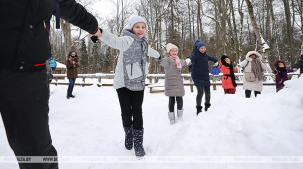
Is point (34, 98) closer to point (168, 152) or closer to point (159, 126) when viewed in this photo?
point (168, 152)

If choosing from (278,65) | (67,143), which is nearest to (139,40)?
(67,143)

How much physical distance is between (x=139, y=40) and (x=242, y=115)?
5.78 feet

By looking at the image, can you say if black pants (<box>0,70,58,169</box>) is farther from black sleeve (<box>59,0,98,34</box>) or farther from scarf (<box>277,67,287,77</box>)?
scarf (<box>277,67,287,77</box>)

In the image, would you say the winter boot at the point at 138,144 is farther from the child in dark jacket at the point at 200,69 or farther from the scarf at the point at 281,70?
the scarf at the point at 281,70

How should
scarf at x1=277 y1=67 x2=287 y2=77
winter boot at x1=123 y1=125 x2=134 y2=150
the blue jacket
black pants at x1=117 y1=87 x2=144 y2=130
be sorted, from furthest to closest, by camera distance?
scarf at x1=277 y1=67 x2=287 y2=77 → the blue jacket → winter boot at x1=123 y1=125 x2=134 y2=150 → black pants at x1=117 y1=87 x2=144 y2=130

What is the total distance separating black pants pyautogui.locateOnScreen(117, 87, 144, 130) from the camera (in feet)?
7.58

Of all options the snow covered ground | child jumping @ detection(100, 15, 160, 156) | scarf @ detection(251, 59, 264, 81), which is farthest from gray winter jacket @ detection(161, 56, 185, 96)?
scarf @ detection(251, 59, 264, 81)

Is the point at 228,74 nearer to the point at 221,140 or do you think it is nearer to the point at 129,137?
the point at 221,140

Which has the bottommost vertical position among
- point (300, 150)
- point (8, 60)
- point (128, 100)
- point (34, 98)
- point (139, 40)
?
point (300, 150)

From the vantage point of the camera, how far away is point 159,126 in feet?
12.4

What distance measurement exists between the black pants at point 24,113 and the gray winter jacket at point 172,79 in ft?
10.1

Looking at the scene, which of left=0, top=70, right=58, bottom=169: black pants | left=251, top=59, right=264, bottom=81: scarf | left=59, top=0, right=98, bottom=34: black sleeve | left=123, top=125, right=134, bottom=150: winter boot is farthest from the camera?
left=251, top=59, right=264, bottom=81: scarf

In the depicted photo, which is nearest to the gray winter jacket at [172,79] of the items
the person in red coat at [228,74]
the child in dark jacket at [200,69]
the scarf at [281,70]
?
the child in dark jacket at [200,69]

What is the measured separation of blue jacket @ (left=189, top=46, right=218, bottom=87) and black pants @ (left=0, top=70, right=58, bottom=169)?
376 cm
